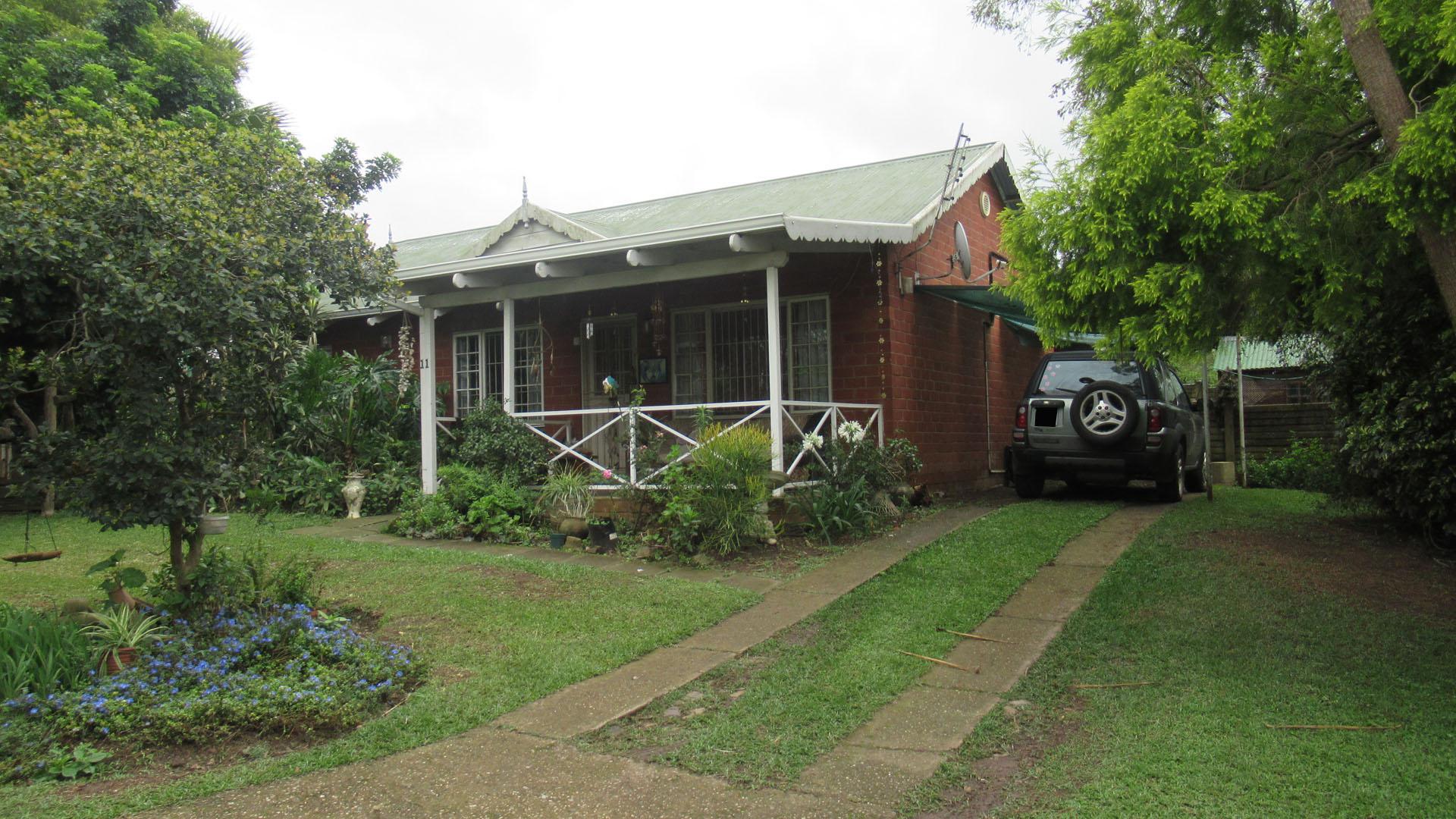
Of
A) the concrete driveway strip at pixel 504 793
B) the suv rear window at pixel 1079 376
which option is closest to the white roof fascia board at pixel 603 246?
the suv rear window at pixel 1079 376

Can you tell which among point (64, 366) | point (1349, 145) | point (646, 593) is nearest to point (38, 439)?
point (64, 366)

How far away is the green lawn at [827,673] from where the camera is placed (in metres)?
4.21

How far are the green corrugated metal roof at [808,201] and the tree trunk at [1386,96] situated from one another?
568 centimetres

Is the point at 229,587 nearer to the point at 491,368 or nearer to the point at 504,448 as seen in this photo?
the point at 504,448

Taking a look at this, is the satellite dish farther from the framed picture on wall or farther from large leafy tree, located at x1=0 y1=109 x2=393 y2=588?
large leafy tree, located at x1=0 y1=109 x2=393 y2=588

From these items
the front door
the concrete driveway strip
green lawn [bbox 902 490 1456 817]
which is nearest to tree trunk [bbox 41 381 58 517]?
the concrete driveway strip

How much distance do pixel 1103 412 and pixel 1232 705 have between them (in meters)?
5.58

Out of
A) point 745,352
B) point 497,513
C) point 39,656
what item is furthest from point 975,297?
point 39,656

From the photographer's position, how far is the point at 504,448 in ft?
33.6

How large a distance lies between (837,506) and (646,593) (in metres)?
2.56

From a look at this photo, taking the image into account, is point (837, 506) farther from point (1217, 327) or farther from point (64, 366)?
point (64, 366)

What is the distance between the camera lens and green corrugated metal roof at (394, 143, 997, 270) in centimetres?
1166

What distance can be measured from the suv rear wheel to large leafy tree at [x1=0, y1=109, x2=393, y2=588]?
8804mm

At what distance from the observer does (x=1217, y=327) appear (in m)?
5.41
